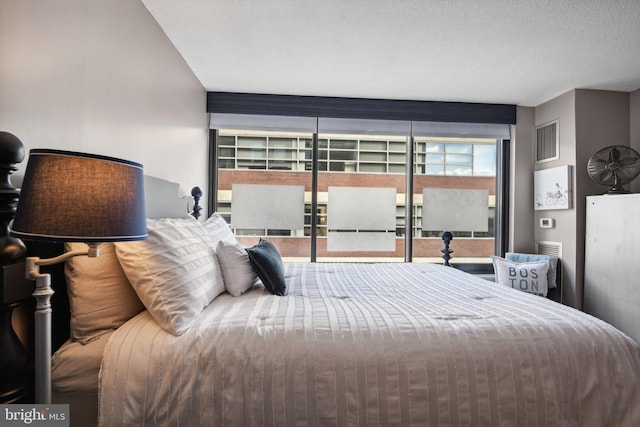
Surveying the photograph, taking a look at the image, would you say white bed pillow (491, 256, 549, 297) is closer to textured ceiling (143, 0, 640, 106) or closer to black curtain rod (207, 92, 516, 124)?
black curtain rod (207, 92, 516, 124)

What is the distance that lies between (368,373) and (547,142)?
3.50 m

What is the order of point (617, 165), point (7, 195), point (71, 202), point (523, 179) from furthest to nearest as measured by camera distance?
point (523, 179) → point (617, 165) → point (7, 195) → point (71, 202)

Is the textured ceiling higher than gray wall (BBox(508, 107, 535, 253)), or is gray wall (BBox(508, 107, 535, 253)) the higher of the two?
the textured ceiling

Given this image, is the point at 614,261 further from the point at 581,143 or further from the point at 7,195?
the point at 7,195

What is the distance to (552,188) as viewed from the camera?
11.5ft

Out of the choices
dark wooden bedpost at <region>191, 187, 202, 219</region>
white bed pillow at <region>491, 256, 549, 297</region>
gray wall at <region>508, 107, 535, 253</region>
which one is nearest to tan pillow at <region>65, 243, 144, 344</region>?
dark wooden bedpost at <region>191, 187, 202, 219</region>

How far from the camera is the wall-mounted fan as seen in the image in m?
2.99

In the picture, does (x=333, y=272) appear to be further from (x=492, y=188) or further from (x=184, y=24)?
(x=492, y=188)

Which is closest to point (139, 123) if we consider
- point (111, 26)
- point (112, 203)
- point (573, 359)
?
point (111, 26)

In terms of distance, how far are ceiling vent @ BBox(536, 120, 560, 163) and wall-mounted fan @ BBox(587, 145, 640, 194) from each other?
0.43 meters

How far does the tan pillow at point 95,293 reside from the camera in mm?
1287

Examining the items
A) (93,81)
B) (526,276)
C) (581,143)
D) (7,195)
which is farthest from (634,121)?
(7,195)

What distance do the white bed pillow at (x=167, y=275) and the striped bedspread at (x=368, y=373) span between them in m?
0.07

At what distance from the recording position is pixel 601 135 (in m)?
3.33
